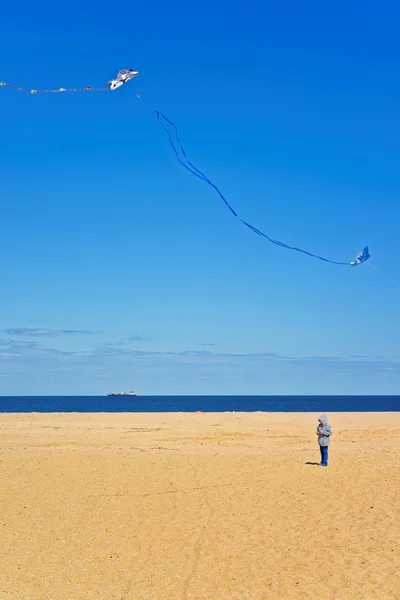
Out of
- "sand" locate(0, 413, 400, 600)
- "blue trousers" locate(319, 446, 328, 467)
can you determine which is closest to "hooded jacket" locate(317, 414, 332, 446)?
"blue trousers" locate(319, 446, 328, 467)

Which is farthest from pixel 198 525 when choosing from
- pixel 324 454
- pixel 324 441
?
pixel 324 454

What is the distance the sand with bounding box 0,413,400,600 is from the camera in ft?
30.3

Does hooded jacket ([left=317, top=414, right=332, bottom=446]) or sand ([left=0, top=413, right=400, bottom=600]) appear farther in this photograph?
hooded jacket ([left=317, top=414, right=332, bottom=446])

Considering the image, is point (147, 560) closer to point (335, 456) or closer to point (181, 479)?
point (181, 479)

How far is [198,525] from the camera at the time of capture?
492 inches

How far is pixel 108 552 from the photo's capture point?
35.2ft

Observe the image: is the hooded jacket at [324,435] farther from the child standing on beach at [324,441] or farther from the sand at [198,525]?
the sand at [198,525]

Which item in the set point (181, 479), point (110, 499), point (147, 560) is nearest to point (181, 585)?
point (147, 560)

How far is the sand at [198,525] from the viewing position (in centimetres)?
923

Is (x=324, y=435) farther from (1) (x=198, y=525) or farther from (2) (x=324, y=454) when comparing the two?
(1) (x=198, y=525)

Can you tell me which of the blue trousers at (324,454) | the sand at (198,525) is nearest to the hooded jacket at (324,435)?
the blue trousers at (324,454)

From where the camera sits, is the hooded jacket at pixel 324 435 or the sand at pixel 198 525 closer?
the sand at pixel 198 525

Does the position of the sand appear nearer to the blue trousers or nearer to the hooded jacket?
the blue trousers

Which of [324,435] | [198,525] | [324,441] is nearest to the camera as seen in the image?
[198,525]
